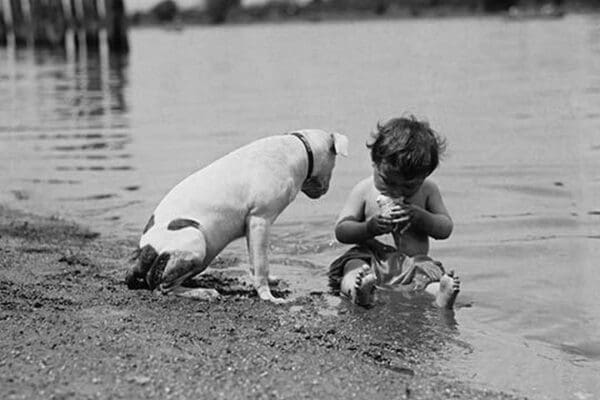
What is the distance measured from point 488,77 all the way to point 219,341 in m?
21.0

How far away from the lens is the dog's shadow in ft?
18.8

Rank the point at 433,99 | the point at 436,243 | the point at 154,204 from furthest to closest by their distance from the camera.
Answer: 1. the point at 433,99
2. the point at 154,204
3. the point at 436,243

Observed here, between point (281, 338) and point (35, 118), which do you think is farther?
point (35, 118)

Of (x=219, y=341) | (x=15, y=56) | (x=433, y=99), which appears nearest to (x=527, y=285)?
(x=219, y=341)

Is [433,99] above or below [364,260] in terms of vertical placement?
below

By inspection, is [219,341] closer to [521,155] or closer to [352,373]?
[352,373]

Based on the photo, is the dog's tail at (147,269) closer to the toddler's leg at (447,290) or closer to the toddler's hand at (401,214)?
the toddler's hand at (401,214)

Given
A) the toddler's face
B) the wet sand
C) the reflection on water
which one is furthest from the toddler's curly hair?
the reflection on water

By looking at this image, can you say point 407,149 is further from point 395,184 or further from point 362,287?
point 362,287

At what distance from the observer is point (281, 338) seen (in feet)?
15.0

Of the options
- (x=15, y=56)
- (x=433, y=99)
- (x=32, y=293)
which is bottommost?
(x=15, y=56)

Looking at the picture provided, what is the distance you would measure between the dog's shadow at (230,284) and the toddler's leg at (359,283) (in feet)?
1.18

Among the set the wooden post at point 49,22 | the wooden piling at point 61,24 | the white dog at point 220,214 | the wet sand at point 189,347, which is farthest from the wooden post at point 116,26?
the white dog at point 220,214

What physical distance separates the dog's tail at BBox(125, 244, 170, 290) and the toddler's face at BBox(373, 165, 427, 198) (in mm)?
1361
